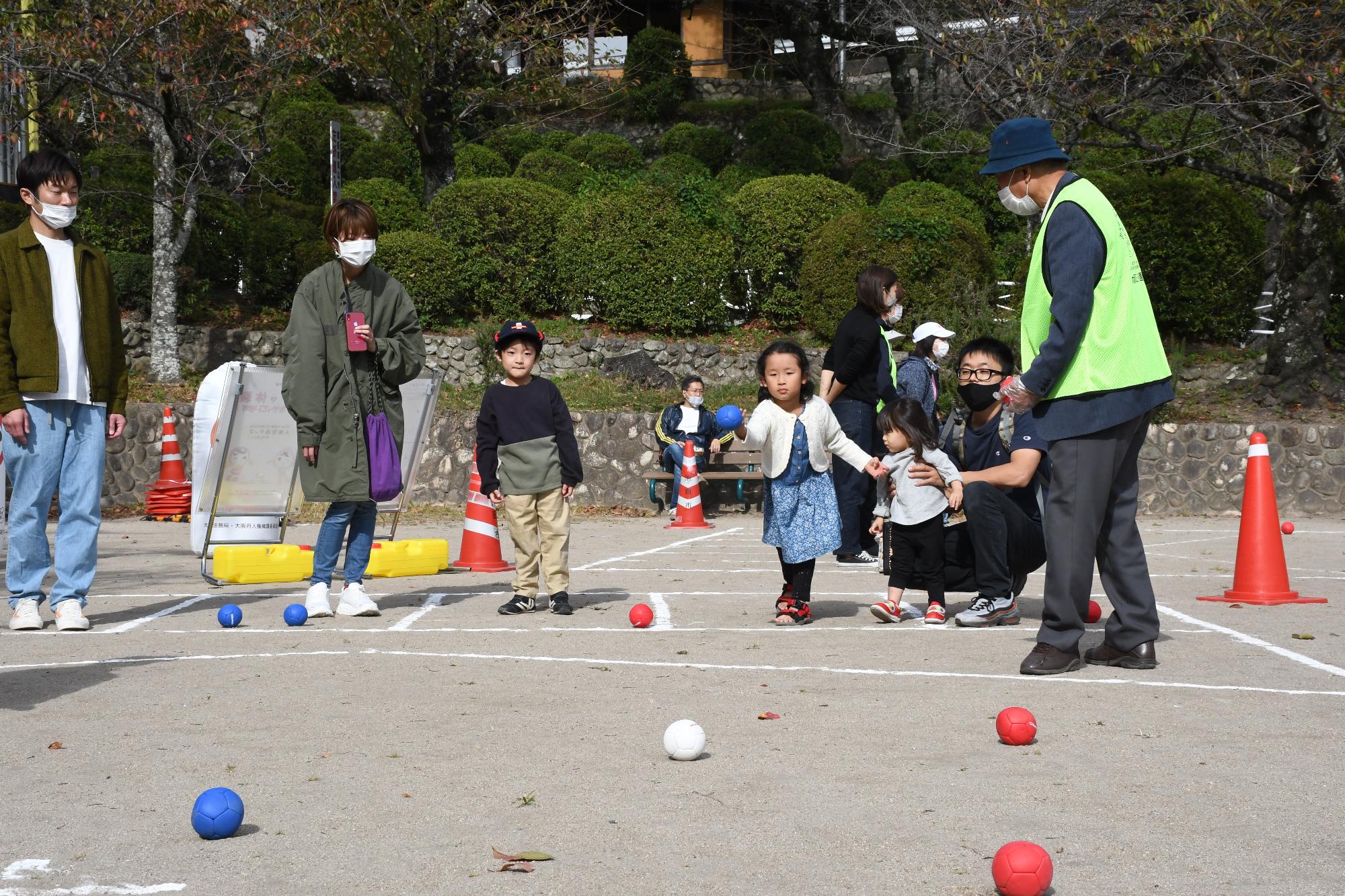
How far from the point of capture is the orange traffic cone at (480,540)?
1099 cm

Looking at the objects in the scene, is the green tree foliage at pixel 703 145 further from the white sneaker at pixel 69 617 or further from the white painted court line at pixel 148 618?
the white sneaker at pixel 69 617

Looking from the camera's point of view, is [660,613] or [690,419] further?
[690,419]

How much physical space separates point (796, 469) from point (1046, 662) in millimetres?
2022

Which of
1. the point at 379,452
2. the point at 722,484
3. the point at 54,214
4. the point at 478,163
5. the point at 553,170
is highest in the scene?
the point at 478,163

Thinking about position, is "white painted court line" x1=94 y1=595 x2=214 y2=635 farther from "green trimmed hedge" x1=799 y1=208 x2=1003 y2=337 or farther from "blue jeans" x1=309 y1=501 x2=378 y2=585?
"green trimmed hedge" x1=799 y1=208 x2=1003 y2=337

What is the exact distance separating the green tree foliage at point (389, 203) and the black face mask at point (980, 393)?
661 inches

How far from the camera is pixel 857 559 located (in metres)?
11.0

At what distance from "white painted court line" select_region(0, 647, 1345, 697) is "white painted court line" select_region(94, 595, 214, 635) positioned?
104cm

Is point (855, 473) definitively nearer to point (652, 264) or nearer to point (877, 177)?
point (652, 264)

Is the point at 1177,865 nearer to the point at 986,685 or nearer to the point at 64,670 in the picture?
the point at 986,685

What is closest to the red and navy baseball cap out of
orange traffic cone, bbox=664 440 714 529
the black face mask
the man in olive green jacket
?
the man in olive green jacket

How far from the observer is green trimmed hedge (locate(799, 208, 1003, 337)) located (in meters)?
19.8

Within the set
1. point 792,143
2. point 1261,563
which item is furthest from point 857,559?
point 792,143

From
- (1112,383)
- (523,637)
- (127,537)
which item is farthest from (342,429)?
(127,537)
